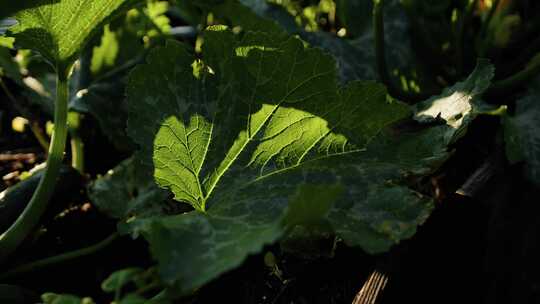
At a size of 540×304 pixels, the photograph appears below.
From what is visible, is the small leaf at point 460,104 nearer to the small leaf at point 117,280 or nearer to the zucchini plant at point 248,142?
the zucchini plant at point 248,142

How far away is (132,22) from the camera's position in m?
1.72

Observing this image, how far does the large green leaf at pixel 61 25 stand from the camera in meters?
0.97

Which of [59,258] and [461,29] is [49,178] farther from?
[461,29]

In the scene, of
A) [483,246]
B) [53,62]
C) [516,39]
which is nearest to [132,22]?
[53,62]

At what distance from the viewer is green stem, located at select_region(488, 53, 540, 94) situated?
1.29 m

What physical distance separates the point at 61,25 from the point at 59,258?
0.43 m

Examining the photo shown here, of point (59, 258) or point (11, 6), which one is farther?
point (59, 258)

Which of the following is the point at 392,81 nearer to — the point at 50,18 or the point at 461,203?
the point at 461,203

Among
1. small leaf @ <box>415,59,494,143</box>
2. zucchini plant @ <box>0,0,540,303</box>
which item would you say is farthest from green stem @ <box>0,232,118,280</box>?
small leaf @ <box>415,59,494,143</box>

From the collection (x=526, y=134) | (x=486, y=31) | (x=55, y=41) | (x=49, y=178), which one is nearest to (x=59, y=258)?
(x=49, y=178)

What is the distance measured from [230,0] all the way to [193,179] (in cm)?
59

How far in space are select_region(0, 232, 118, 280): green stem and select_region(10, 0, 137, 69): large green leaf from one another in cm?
35

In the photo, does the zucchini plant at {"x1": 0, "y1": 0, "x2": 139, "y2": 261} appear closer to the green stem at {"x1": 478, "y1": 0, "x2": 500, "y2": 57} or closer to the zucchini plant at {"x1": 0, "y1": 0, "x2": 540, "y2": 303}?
the zucchini plant at {"x1": 0, "y1": 0, "x2": 540, "y2": 303}

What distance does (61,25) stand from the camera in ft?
3.23
